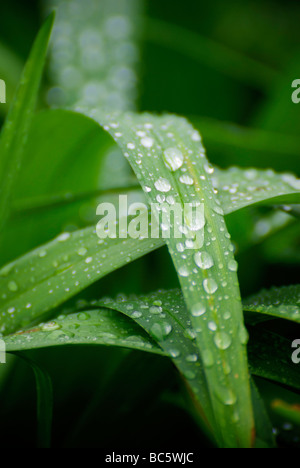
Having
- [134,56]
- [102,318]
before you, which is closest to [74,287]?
[102,318]

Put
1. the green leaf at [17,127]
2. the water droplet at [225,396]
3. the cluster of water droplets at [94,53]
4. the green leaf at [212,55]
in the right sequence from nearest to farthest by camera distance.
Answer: the water droplet at [225,396] → the green leaf at [17,127] → the cluster of water droplets at [94,53] → the green leaf at [212,55]

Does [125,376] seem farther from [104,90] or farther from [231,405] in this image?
[104,90]

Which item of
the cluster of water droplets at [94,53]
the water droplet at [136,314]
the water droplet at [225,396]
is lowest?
the water droplet at [225,396]

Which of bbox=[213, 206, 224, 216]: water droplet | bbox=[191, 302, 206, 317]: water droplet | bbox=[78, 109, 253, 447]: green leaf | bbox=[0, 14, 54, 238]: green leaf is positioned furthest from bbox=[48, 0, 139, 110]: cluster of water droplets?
bbox=[191, 302, 206, 317]: water droplet

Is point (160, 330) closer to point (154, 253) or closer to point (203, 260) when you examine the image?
point (203, 260)

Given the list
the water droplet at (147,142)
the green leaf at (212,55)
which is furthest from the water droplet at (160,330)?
the green leaf at (212,55)

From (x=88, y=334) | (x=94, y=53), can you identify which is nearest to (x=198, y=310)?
(x=88, y=334)

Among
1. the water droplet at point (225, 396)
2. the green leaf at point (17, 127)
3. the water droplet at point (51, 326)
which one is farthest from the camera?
the green leaf at point (17, 127)

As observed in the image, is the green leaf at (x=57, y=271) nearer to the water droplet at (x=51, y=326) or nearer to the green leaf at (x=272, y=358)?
the water droplet at (x=51, y=326)
